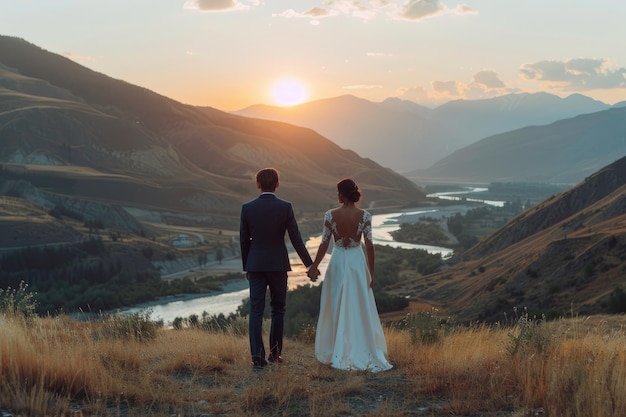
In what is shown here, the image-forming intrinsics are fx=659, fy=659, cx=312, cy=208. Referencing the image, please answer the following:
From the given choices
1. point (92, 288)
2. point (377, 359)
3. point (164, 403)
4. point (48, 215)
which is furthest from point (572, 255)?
point (48, 215)

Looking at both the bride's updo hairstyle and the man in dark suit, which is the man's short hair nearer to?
the man in dark suit

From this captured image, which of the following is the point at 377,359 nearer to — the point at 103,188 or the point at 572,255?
the point at 572,255

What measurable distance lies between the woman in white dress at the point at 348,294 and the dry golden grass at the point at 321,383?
40cm

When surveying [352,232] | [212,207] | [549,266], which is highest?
[352,232]

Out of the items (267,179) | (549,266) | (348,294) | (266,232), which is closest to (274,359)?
(348,294)

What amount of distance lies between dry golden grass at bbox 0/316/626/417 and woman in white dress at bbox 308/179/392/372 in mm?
404

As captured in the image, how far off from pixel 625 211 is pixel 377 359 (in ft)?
173

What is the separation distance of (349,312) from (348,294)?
0.25 m

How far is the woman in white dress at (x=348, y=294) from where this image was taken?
29.8 feet

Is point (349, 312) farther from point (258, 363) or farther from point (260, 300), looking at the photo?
point (258, 363)

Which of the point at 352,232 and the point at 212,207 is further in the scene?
the point at 212,207

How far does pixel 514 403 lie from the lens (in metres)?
6.56

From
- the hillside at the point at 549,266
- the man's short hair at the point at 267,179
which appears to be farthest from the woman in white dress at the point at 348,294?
the hillside at the point at 549,266

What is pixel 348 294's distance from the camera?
30.4 feet
